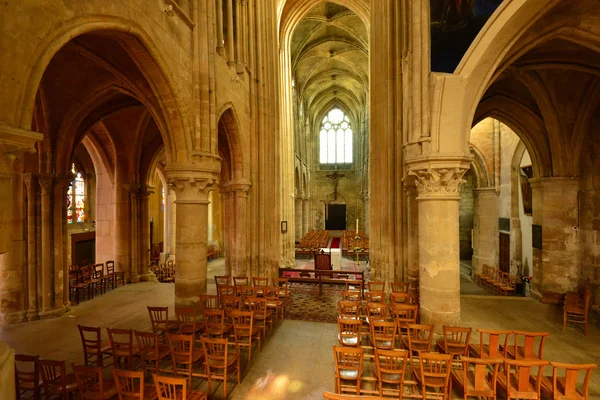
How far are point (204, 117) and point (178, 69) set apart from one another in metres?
1.21

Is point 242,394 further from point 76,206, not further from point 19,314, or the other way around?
point 76,206

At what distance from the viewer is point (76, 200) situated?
18922 mm

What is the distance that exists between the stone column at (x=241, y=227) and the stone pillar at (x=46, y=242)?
5541 millimetres

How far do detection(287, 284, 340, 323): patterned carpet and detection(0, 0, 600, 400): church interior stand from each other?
0.11 m

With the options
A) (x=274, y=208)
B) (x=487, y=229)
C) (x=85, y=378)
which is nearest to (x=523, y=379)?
(x=85, y=378)

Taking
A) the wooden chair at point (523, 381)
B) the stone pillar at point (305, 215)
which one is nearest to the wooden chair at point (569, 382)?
the wooden chair at point (523, 381)

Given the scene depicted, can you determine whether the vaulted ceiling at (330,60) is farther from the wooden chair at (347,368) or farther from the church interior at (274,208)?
the wooden chair at (347,368)

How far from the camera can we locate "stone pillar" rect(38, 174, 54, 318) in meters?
9.34

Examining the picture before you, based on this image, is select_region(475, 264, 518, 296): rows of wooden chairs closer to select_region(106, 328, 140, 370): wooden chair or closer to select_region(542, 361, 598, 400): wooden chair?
select_region(542, 361, 598, 400): wooden chair

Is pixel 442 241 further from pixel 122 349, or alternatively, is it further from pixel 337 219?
pixel 337 219

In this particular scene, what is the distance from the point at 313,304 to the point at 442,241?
491cm

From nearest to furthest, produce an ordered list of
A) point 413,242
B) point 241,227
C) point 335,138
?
1. point 413,242
2. point 241,227
3. point 335,138

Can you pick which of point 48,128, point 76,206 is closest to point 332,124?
point 76,206

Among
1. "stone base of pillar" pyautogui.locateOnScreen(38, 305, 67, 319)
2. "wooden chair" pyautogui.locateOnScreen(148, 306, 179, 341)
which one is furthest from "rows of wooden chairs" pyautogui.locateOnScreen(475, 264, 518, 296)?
"stone base of pillar" pyautogui.locateOnScreen(38, 305, 67, 319)
